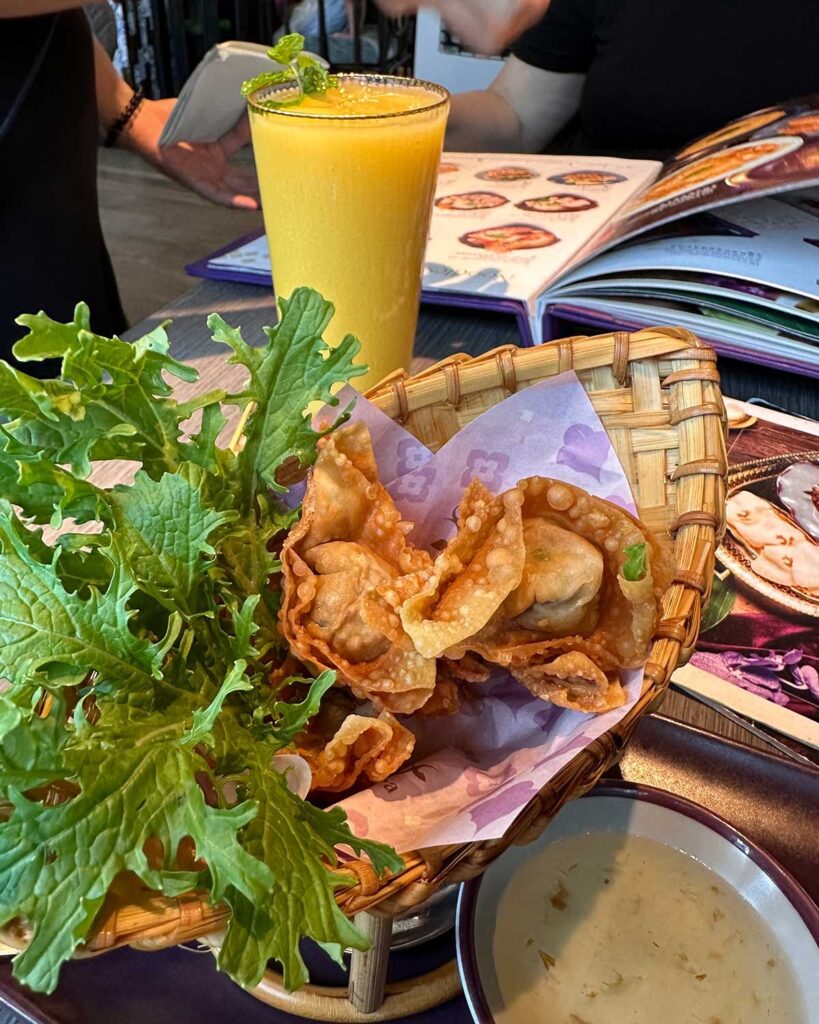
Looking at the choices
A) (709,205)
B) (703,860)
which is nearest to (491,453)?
(703,860)

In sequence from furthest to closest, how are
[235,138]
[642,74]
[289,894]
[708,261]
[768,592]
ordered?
[642,74], [235,138], [708,261], [768,592], [289,894]

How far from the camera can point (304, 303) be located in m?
0.62

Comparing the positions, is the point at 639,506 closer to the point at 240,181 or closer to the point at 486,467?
the point at 486,467

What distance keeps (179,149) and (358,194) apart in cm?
95

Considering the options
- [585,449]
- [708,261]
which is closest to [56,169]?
[708,261]

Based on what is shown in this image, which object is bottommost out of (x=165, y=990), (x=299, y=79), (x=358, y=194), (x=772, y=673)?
(x=165, y=990)

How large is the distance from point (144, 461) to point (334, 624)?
0.18 meters

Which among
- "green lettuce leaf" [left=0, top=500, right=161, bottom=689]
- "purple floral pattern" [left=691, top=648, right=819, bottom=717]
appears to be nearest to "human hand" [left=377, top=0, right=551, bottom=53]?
"purple floral pattern" [left=691, top=648, right=819, bottom=717]

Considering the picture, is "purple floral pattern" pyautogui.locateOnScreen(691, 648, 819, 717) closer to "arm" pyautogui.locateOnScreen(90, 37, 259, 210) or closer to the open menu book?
the open menu book

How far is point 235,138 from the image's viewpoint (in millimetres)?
1625

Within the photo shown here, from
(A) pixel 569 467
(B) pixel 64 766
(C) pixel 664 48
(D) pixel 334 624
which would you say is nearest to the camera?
(B) pixel 64 766

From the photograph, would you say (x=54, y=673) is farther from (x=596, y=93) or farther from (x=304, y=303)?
(x=596, y=93)

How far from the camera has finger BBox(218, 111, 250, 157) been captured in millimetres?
1552

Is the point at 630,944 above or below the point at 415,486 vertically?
below
